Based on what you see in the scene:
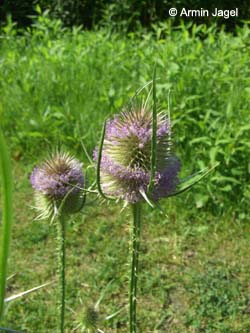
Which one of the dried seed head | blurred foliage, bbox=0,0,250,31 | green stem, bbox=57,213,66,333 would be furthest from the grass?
blurred foliage, bbox=0,0,250,31

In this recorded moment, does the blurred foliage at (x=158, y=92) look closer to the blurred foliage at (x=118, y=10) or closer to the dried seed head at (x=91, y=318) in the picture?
the dried seed head at (x=91, y=318)

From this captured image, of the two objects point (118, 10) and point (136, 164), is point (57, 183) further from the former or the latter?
point (118, 10)

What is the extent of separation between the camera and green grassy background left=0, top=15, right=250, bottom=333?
2607 mm

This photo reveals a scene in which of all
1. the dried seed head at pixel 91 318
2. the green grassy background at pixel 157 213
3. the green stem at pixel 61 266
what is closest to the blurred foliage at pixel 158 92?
the green grassy background at pixel 157 213

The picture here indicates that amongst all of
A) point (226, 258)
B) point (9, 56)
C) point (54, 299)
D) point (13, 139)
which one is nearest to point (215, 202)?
point (226, 258)

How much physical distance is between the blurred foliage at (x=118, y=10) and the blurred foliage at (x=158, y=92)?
1.78m

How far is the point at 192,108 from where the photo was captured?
11.0 ft

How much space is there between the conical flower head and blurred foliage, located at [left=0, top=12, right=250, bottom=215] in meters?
1.76

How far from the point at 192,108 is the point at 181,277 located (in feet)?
3.57

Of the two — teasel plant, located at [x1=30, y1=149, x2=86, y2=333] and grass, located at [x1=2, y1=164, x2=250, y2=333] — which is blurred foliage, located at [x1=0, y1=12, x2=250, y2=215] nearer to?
grass, located at [x1=2, y1=164, x2=250, y2=333]

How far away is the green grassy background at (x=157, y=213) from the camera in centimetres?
261

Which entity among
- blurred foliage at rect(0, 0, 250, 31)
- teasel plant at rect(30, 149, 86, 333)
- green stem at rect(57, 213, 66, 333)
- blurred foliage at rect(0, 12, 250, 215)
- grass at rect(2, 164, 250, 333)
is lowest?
grass at rect(2, 164, 250, 333)

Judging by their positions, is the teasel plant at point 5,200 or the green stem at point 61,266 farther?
the green stem at point 61,266

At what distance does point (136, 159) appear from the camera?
4.09 feet
